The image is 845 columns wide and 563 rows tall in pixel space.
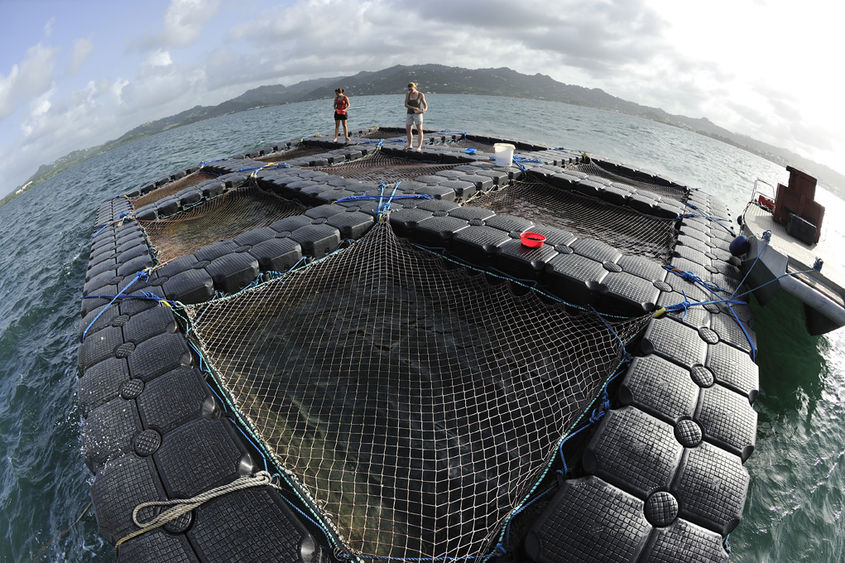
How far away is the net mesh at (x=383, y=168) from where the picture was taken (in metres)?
8.48

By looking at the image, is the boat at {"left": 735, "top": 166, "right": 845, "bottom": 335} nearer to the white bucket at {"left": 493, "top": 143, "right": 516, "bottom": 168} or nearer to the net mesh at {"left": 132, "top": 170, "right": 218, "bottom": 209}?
the white bucket at {"left": 493, "top": 143, "right": 516, "bottom": 168}

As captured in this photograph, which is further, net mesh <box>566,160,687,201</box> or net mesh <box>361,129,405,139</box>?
net mesh <box>361,129,405,139</box>

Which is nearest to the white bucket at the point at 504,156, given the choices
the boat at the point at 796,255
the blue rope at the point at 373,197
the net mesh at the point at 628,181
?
the net mesh at the point at 628,181

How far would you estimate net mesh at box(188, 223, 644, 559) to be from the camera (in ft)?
8.36

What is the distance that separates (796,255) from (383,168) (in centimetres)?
788

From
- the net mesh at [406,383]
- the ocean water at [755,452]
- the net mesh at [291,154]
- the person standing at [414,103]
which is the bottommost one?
the ocean water at [755,452]

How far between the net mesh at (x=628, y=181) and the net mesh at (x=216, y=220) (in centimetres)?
741

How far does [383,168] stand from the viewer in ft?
31.0

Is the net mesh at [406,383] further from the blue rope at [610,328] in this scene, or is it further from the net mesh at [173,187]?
the net mesh at [173,187]

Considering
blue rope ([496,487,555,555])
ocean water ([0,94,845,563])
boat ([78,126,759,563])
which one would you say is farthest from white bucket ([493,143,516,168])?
blue rope ([496,487,555,555])

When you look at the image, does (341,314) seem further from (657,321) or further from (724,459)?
(724,459)

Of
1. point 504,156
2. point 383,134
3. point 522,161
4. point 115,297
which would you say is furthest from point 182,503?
point 383,134

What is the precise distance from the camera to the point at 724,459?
2.51 meters

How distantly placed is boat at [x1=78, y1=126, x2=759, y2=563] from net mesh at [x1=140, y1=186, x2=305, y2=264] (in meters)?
0.95
